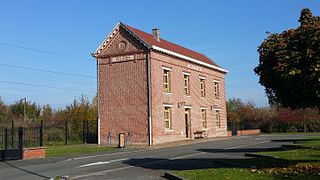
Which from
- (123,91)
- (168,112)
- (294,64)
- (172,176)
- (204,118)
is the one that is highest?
(123,91)

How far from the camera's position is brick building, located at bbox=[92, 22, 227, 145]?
3456cm

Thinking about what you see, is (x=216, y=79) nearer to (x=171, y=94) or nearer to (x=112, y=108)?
(x=171, y=94)

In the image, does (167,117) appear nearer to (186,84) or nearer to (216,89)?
(186,84)

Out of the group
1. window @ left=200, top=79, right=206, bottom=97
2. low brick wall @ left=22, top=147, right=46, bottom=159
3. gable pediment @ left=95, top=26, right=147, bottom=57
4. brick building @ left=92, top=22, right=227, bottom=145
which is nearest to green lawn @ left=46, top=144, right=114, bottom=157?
low brick wall @ left=22, top=147, right=46, bottom=159

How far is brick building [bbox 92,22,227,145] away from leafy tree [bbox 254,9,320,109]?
69.7 ft

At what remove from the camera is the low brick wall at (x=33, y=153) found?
23617 millimetres

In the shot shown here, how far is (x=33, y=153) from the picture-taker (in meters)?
23.9

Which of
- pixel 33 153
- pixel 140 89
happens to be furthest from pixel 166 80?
pixel 33 153

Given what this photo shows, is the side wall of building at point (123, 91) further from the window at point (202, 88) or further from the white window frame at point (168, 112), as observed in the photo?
the window at point (202, 88)

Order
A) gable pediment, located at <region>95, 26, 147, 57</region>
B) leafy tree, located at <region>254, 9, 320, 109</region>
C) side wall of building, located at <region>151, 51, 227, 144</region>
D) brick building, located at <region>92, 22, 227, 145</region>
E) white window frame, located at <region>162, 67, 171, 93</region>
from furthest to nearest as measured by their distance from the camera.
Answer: white window frame, located at <region>162, 67, 171, 93</region> → gable pediment, located at <region>95, 26, 147, 57</region> → side wall of building, located at <region>151, 51, 227, 144</region> → brick building, located at <region>92, 22, 227, 145</region> → leafy tree, located at <region>254, 9, 320, 109</region>

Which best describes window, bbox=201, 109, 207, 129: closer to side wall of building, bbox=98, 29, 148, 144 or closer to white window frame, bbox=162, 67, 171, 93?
white window frame, bbox=162, 67, 171, 93

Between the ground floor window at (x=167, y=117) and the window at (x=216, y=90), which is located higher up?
the window at (x=216, y=90)

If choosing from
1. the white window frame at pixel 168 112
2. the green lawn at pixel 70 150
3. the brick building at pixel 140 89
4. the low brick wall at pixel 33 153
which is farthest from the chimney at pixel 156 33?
the low brick wall at pixel 33 153

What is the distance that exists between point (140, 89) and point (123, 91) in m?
1.67
